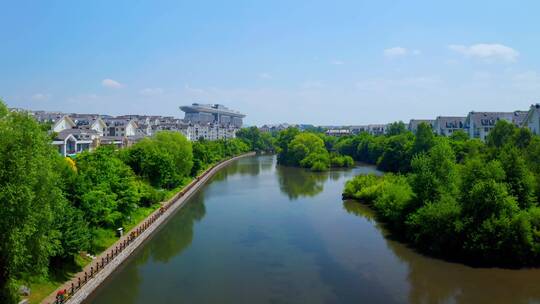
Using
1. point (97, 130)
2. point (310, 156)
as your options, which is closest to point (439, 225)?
point (310, 156)

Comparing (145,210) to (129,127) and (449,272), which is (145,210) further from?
(129,127)

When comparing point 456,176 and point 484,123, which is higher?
point 484,123

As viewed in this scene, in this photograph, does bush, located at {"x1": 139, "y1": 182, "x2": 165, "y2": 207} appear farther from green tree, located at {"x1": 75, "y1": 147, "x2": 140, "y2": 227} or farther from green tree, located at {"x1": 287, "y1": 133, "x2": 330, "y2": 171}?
green tree, located at {"x1": 287, "y1": 133, "x2": 330, "y2": 171}

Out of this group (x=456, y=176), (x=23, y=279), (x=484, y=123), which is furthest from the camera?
(x=484, y=123)

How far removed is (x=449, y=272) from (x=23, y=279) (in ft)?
48.9

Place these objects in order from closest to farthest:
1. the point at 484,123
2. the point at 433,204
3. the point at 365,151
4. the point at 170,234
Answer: the point at 433,204 → the point at 170,234 → the point at 484,123 → the point at 365,151

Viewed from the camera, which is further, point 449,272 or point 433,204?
point 433,204

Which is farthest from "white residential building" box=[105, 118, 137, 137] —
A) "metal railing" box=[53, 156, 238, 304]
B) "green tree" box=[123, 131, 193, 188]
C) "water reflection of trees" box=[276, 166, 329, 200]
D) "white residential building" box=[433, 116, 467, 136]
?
"white residential building" box=[433, 116, 467, 136]

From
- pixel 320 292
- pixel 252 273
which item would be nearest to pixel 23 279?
pixel 252 273

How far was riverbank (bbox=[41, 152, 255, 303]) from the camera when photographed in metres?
14.5

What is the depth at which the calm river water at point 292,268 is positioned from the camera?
1556cm

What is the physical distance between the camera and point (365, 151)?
69.3 m

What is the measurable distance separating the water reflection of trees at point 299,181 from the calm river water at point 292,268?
28.7ft

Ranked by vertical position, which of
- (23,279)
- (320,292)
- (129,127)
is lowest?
(320,292)
